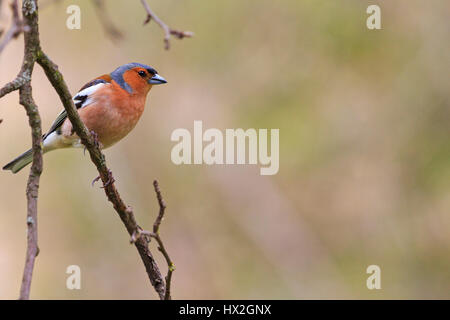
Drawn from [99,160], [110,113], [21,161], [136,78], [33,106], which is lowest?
[99,160]

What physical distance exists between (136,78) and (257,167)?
435 cm

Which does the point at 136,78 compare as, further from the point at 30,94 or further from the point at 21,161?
the point at 30,94

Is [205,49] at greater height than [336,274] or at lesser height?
greater

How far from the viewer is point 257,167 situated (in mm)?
9898

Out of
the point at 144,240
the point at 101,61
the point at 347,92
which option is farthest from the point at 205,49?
the point at 144,240

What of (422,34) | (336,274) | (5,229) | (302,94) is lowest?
(336,274)

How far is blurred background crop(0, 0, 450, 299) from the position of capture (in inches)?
358

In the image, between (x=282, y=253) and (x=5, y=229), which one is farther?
(x=282, y=253)

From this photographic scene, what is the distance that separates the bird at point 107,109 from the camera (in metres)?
5.47

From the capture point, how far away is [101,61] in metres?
9.55

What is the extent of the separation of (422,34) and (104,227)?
231 inches

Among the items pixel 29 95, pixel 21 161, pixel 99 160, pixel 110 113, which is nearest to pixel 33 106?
pixel 29 95
